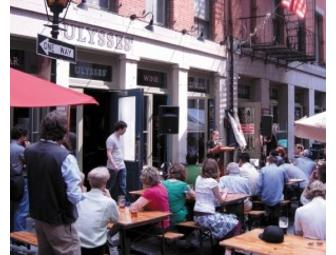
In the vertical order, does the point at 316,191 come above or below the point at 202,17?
below

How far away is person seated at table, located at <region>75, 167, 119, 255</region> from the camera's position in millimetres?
4918

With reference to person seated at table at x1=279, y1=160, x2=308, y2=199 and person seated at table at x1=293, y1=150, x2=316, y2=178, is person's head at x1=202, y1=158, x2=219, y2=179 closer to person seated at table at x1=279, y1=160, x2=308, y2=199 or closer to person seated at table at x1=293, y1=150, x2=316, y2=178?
person seated at table at x1=279, y1=160, x2=308, y2=199

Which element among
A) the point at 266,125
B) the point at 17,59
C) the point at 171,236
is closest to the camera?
the point at 171,236

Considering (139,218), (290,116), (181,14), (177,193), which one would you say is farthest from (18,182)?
(290,116)

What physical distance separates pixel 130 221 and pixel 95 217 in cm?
72

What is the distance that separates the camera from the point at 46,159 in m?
4.28

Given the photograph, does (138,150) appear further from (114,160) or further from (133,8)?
(133,8)

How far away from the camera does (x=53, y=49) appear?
6082 mm

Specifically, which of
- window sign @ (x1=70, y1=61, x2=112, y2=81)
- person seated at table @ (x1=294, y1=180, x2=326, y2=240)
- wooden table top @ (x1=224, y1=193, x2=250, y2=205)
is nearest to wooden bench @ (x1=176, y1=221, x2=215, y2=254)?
wooden table top @ (x1=224, y1=193, x2=250, y2=205)

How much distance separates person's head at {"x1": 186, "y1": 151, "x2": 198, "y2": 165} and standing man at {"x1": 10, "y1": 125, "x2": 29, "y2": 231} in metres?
5.86

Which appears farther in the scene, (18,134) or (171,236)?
(18,134)

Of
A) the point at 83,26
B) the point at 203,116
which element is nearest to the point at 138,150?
the point at 83,26

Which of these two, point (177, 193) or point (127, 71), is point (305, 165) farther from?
Answer: point (127, 71)

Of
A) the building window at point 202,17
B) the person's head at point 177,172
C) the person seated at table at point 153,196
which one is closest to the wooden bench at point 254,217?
the person's head at point 177,172
